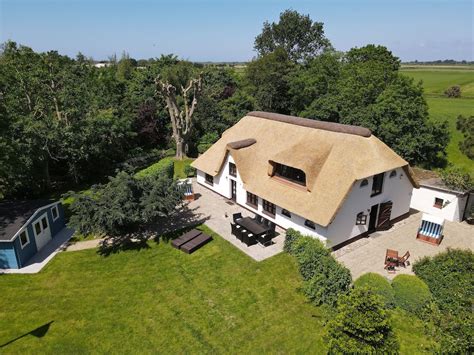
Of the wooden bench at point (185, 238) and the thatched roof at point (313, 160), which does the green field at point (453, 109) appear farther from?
the wooden bench at point (185, 238)

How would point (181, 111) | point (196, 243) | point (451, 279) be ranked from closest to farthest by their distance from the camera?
point (451, 279) → point (196, 243) → point (181, 111)

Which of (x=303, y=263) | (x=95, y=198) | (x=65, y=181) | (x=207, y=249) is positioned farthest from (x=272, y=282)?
(x=65, y=181)

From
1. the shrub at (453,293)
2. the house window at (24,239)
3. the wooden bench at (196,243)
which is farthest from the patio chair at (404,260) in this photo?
the house window at (24,239)

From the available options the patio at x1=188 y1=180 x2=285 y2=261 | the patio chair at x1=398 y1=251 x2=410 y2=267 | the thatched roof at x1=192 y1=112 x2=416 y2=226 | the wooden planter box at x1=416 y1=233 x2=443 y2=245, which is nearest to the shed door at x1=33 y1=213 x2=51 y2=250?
the patio at x1=188 y1=180 x2=285 y2=261

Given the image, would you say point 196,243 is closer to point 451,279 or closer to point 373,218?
point 373,218

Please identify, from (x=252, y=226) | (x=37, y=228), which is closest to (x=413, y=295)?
(x=252, y=226)

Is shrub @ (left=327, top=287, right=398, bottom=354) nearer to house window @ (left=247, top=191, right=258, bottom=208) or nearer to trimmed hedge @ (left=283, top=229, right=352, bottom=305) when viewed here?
trimmed hedge @ (left=283, top=229, right=352, bottom=305)
